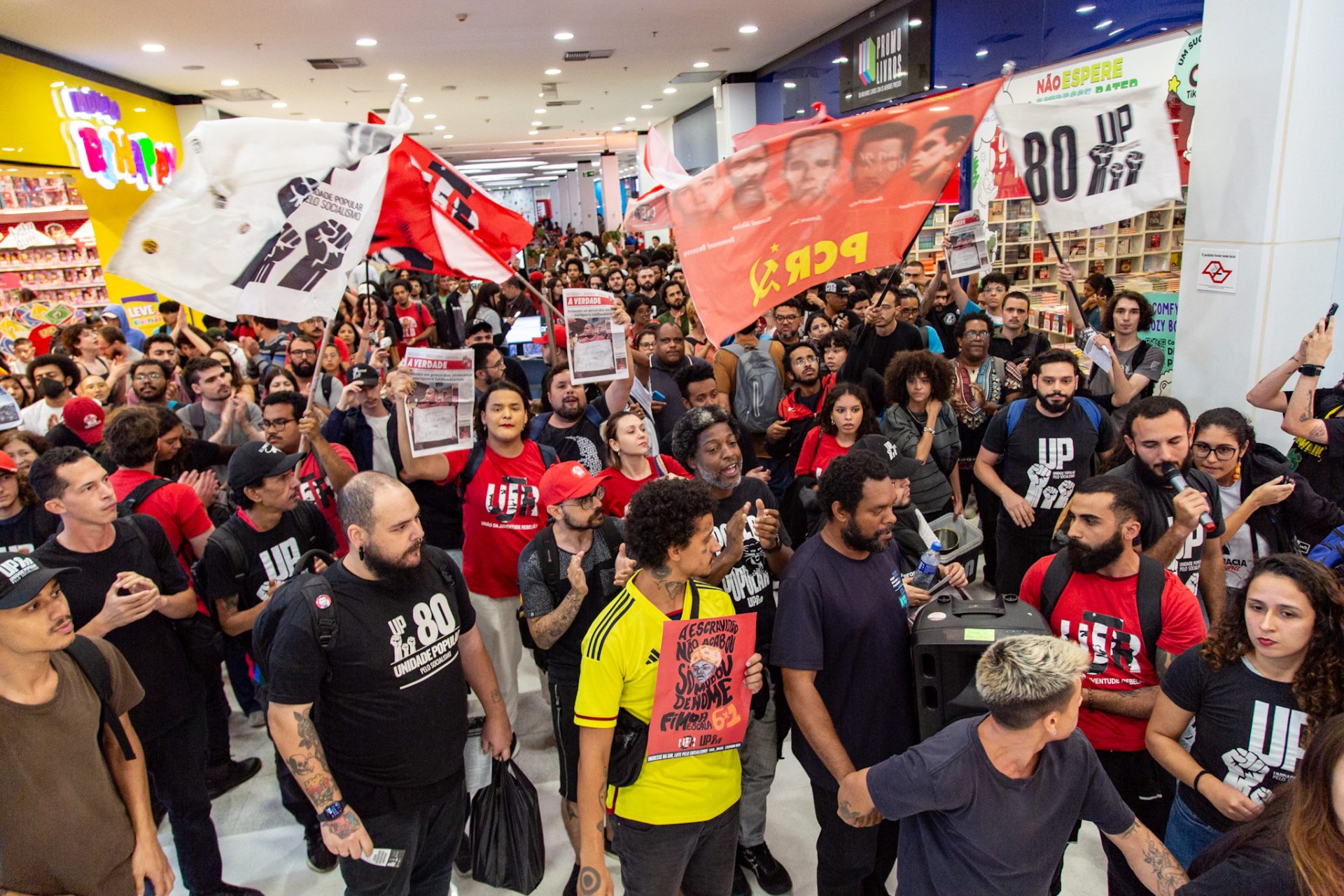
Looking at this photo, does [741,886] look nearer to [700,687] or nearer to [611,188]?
[700,687]

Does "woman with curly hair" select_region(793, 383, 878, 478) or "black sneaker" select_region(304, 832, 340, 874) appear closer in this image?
"black sneaker" select_region(304, 832, 340, 874)

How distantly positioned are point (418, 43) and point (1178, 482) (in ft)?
34.6

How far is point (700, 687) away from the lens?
2281 mm

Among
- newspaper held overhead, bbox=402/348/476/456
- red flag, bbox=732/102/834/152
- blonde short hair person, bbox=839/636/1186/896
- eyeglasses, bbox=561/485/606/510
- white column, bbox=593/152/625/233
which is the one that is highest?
white column, bbox=593/152/625/233

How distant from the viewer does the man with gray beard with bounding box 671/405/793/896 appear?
2902mm

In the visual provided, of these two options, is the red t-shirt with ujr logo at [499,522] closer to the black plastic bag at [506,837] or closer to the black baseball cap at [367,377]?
the black baseball cap at [367,377]

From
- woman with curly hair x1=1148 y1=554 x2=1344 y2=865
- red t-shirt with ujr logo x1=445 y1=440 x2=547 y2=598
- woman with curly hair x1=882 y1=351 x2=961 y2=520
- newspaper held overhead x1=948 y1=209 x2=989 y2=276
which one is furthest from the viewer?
newspaper held overhead x1=948 y1=209 x2=989 y2=276

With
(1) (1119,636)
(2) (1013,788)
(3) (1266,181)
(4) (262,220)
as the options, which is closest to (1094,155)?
(3) (1266,181)

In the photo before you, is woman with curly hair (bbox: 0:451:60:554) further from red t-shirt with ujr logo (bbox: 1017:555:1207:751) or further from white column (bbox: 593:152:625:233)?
white column (bbox: 593:152:625:233)

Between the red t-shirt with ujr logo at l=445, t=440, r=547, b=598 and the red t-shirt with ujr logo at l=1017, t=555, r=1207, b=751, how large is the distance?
211cm

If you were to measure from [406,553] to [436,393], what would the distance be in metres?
→ 1.43

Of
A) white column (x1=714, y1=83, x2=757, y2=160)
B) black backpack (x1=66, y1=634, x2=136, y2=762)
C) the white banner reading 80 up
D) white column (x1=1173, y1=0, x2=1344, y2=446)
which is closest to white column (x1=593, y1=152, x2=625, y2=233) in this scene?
white column (x1=714, y1=83, x2=757, y2=160)

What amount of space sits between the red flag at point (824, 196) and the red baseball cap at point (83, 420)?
3.53m

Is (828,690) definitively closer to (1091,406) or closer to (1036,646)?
(1036,646)
